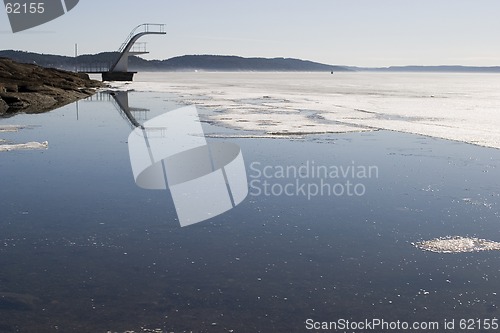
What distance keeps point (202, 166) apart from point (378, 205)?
3.61 m

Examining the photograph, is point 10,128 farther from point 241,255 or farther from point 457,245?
point 457,245

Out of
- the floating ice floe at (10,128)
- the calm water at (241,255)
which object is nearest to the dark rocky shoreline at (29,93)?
the floating ice floe at (10,128)

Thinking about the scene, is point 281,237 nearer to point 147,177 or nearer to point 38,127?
point 147,177

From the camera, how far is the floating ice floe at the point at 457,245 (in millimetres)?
6098

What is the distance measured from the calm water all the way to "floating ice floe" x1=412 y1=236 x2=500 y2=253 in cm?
19

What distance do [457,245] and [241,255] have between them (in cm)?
227

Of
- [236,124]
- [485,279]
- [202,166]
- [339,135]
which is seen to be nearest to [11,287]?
[485,279]

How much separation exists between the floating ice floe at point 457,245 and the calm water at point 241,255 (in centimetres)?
19

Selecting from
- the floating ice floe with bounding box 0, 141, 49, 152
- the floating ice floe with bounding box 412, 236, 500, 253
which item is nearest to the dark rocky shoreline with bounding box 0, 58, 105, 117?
the floating ice floe with bounding box 0, 141, 49, 152

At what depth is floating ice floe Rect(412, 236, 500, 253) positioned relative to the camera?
6.10 m

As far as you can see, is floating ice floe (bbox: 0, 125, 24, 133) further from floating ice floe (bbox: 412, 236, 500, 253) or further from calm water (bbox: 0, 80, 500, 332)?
floating ice floe (bbox: 412, 236, 500, 253)

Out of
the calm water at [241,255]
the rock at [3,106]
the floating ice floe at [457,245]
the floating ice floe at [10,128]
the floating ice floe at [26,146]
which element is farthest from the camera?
the rock at [3,106]

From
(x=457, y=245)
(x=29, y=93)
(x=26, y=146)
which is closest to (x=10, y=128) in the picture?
(x=26, y=146)

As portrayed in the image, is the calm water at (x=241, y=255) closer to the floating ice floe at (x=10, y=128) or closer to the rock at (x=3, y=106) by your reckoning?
the floating ice floe at (x=10, y=128)
